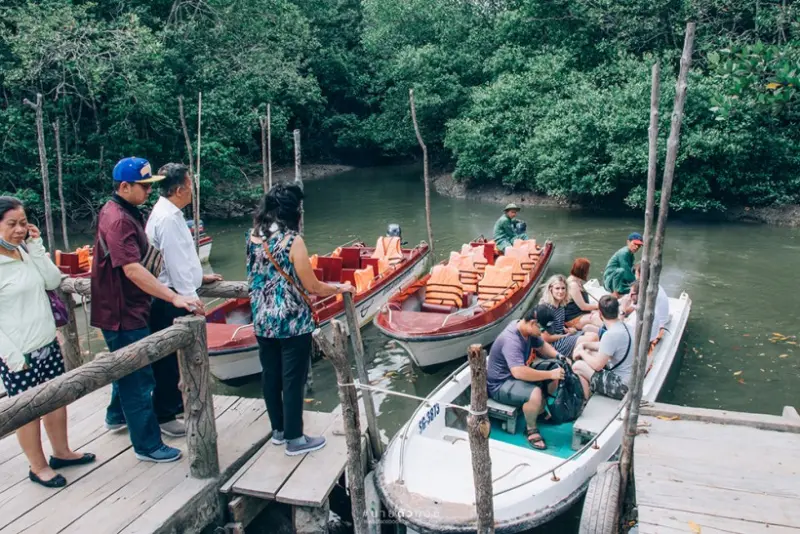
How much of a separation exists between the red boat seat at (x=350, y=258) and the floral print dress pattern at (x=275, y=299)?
7.24 meters

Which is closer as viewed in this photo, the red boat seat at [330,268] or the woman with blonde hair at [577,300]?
the woman with blonde hair at [577,300]

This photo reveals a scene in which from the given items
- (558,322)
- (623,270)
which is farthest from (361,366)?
(623,270)

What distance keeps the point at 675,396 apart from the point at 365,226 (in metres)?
13.3

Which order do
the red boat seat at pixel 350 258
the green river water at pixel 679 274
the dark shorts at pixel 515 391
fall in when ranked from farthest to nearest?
the red boat seat at pixel 350 258, the green river water at pixel 679 274, the dark shorts at pixel 515 391

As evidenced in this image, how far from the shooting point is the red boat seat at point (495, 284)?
9109mm

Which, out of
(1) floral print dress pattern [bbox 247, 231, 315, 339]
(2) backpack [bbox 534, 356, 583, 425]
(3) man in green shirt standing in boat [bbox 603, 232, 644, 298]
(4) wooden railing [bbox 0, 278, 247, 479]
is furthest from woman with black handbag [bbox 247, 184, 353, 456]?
(3) man in green shirt standing in boat [bbox 603, 232, 644, 298]

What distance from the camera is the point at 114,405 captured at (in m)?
4.27

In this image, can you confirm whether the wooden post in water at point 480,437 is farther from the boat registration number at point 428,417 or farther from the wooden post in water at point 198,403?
the boat registration number at point 428,417

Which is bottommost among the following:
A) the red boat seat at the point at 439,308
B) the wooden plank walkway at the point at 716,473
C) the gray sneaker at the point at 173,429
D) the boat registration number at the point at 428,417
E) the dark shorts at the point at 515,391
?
the boat registration number at the point at 428,417

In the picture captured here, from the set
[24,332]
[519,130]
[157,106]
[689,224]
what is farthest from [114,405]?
[519,130]

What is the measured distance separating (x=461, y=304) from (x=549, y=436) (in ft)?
11.7

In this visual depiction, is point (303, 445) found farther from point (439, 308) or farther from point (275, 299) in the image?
point (439, 308)

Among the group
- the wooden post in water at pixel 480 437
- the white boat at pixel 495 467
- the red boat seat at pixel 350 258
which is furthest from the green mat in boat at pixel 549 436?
the red boat seat at pixel 350 258

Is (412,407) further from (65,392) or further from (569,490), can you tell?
(65,392)
